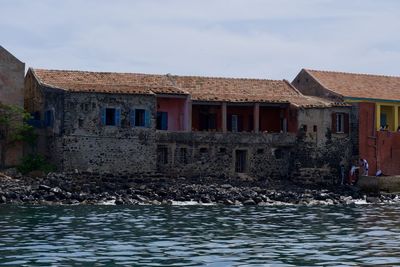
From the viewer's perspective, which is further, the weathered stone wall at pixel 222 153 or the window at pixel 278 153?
the window at pixel 278 153

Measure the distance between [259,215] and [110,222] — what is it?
7402mm

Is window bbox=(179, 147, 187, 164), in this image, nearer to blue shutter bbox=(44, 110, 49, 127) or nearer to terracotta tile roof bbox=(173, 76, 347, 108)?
terracotta tile roof bbox=(173, 76, 347, 108)

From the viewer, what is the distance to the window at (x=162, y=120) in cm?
4994

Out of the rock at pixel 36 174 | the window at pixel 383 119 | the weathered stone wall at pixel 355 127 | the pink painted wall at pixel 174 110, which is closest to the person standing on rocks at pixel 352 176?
the weathered stone wall at pixel 355 127

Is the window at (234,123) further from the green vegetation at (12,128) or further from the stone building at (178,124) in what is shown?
the green vegetation at (12,128)

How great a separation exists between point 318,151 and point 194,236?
26.1m

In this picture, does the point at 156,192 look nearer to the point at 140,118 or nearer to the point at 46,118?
the point at 140,118

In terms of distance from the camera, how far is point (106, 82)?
158ft

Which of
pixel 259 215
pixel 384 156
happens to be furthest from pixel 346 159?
pixel 259 215

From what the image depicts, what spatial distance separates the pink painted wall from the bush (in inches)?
326

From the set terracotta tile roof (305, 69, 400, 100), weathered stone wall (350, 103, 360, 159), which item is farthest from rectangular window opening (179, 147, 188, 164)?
terracotta tile roof (305, 69, 400, 100)

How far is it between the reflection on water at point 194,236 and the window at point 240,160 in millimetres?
12080

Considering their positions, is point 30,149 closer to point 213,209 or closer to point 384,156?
point 213,209

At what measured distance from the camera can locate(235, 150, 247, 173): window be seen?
163ft
